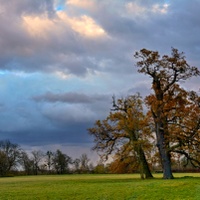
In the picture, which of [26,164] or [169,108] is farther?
Result: [26,164]

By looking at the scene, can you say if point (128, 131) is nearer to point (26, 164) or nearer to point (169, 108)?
point (169, 108)

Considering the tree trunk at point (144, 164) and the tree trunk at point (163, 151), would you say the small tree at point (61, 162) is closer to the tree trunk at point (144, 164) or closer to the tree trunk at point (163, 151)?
the tree trunk at point (144, 164)

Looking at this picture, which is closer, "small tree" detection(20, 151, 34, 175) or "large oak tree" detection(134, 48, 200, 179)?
"large oak tree" detection(134, 48, 200, 179)

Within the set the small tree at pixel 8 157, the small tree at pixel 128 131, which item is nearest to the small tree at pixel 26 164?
the small tree at pixel 8 157

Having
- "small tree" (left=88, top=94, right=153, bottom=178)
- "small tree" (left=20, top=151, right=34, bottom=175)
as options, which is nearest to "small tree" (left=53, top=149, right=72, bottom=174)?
"small tree" (left=20, top=151, right=34, bottom=175)

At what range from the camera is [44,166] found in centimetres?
13088

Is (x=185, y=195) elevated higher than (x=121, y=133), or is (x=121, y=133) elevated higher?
(x=121, y=133)

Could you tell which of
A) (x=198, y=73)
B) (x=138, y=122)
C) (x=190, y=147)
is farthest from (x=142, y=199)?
(x=138, y=122)

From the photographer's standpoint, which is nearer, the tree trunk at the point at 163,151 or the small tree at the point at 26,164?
the tree trunk at the point at 163,151

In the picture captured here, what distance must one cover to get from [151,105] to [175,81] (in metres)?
4.54

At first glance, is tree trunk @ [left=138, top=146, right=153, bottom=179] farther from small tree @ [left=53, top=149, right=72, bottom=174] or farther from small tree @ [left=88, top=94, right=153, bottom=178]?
small tree @ [left=53, top=149, right=72, bottom=174]

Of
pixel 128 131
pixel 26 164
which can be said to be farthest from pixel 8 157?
pixel 128 131

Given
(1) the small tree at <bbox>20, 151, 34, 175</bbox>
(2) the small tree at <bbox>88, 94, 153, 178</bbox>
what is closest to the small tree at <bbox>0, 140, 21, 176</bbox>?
(1) the small tree at <bbox>20, 151, 34, 175</bbox>

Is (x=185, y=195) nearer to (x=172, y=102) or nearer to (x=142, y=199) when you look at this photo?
(x=142, y=199)
